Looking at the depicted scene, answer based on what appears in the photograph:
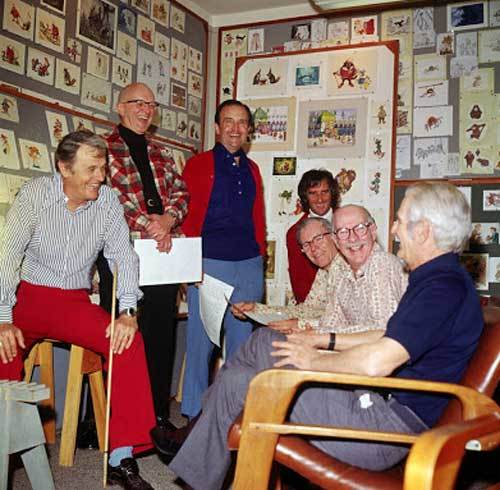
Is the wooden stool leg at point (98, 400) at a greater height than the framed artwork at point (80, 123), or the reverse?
the framed artwork at point (80, 123)

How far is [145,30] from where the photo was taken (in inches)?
161

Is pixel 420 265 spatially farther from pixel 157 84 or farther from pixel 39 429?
pixel 157 84

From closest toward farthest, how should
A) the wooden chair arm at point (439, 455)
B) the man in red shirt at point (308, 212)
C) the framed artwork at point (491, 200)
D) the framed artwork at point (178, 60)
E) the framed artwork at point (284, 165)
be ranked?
1. the wooden chair arm at point (439, 455)
2. the man in red shirt at point (308, 212)
3. the framed artwork at point (491, 200)
4. the framed artwork at point (178, 60)
5. the framed artwork at point (284, 165)

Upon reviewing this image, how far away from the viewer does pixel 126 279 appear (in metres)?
2.57

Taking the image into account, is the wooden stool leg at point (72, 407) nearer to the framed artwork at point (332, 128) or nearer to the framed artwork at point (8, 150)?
the framed artwork at point (8, 150)

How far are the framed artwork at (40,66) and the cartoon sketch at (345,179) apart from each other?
1.98m

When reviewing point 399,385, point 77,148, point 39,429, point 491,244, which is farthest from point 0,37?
point 491,244

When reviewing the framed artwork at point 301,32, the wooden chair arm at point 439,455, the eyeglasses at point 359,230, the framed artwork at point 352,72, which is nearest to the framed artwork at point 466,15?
the framed artwork at point 352,72

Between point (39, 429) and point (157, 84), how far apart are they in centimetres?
281

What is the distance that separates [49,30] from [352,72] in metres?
2.03

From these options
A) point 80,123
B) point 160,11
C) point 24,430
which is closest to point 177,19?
point 160,11

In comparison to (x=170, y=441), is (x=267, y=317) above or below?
above

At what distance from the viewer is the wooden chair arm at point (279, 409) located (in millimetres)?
1415

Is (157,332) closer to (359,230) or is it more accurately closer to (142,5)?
(359,230)
